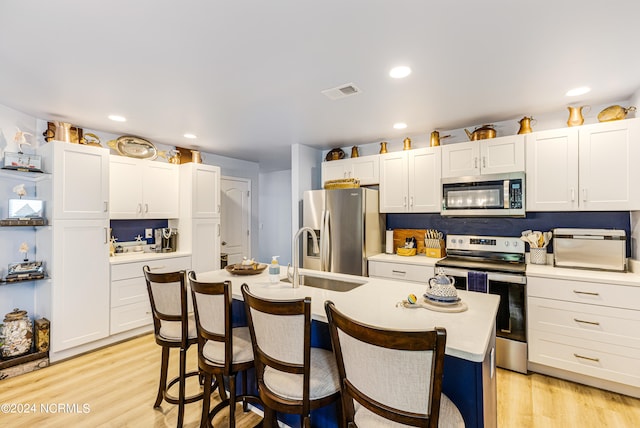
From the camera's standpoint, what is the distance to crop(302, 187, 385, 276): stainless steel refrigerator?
3.56m

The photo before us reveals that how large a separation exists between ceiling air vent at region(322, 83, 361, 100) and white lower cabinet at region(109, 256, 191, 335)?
2620mm

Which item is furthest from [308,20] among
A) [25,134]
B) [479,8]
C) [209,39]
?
[25,134]

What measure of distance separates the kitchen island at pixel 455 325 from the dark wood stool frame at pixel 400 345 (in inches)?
8.3

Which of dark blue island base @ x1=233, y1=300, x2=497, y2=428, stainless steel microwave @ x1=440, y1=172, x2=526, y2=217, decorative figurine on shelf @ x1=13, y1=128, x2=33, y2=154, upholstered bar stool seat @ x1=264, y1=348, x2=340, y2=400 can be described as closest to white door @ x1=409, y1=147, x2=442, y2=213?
stainless steel microwave @ x1=440, y1=172, x2=526, y2=217

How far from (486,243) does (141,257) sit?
399cm

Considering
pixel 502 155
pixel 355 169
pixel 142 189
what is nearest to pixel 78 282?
pixel 142 189

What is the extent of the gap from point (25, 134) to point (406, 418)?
406 centimetres

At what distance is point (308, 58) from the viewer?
196cm

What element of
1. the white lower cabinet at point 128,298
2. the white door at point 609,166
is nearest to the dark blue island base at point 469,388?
the white door at point 609,166

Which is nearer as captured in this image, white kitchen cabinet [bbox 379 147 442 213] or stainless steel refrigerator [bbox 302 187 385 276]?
white kitchen cabinet [bbox 379 147 442 213]

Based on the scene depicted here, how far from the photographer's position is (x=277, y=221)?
6641 millimetres

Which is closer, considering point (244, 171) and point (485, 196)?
point (485, 196)

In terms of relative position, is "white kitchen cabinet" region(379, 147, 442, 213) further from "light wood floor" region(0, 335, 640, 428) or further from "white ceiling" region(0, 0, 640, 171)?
"light wood floor" region(0, 335, 640, 428)

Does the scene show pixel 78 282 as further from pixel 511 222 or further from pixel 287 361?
pixel 511 222
